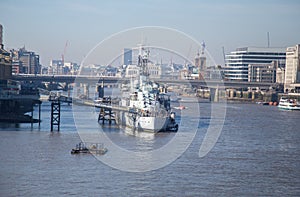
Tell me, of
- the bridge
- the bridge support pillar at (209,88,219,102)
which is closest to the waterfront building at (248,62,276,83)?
the bridge support pillar at (209,88,219,102)

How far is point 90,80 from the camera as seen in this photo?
5975 centimetres

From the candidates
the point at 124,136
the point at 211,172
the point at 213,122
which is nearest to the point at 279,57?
the point at 213,122

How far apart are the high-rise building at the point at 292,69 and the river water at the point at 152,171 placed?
37.8 metres

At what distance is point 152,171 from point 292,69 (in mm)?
48981

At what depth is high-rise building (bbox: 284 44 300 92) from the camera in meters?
60.6

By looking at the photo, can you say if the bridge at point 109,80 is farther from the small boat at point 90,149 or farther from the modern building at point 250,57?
the small boat at point 90,149

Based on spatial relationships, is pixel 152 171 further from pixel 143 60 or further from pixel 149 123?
pixel 143 60

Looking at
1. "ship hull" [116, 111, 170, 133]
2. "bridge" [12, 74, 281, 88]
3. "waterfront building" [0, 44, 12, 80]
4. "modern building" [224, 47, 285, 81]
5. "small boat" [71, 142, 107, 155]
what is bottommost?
"small boat" [71, 142, 107, 155]

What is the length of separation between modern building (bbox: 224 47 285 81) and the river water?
50.2 metres

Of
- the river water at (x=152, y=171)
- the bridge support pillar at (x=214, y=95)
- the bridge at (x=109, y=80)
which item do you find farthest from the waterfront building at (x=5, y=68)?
the bridge support pillar at (x=214, y=95)

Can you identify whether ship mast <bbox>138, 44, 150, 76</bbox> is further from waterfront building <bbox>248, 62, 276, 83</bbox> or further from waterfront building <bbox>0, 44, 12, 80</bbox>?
waterfront building <bbox>248, 62, 276, 83</bbox>

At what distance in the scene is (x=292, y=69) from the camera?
63000mm

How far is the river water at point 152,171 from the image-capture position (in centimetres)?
1375

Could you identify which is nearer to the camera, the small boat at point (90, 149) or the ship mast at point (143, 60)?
the small boat at point (90, 149)
